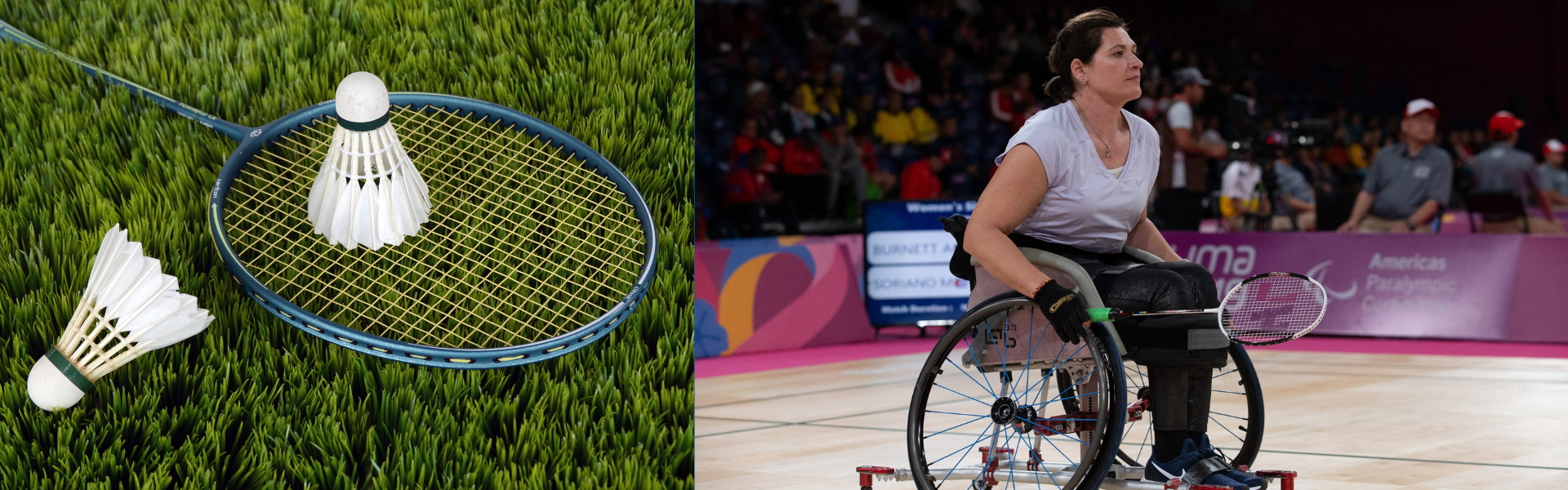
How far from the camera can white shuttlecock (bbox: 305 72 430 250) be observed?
8.74ft

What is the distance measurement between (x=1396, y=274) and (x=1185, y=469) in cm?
695

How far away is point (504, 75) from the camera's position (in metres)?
3.17

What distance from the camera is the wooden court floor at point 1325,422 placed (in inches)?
193

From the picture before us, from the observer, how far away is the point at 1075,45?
12.7ft

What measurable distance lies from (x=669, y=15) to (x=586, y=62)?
20cm

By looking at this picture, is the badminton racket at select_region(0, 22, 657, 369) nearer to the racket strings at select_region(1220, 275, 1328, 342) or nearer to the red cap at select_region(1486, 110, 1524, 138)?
the racket strings at select_region(1220, 275, 1328, 342)

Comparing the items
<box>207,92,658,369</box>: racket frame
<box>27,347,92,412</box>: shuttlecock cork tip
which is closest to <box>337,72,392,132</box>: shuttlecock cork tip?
<box>207,92,658,369</box>: racket frame

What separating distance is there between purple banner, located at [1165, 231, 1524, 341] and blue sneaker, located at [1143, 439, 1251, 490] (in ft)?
22.2

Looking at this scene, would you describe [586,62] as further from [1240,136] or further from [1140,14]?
[1140,14]

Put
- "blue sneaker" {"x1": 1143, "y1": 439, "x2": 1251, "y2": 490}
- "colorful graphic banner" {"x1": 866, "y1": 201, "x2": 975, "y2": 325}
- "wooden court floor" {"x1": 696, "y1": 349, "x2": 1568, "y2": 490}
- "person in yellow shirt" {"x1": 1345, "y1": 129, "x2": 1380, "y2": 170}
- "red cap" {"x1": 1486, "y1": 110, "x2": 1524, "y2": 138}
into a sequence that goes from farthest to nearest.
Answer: "person in yellow shirt" {"x1": 1345, "y1": 129, "x2": 1380, "y2": 170} < "red cap" {"x1": 1486, "y1": 110, "x2": 1524, "y2": 138} < "colorful graphic banner" {"x1": 866, "y1": 201, "x2": 975, "y2": 325} < "wooden court floor" {"x1": 696, "y1": 349, "x2": 1568, "y2": 490} < "blue sneaker" {"x1": 1143, "y1": 439, "x2": 1251, "y2": 490}

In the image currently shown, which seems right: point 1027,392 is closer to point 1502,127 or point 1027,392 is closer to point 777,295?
point 777,295

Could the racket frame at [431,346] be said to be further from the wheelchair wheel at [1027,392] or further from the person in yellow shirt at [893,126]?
the person in yellow shirt at [893,126]

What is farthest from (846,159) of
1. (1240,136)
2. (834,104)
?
(1240,136)

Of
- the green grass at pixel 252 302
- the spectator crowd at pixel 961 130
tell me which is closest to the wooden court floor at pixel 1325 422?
the green grass at pixel 252 302
